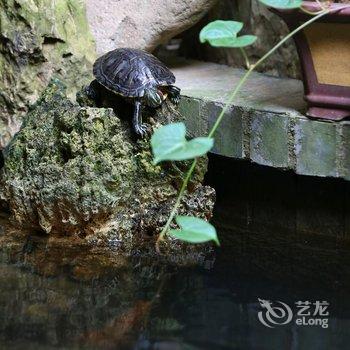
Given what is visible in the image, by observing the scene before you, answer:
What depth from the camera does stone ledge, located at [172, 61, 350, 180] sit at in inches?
147

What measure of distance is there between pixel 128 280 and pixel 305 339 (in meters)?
0.92

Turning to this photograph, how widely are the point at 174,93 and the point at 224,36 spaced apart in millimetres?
1514

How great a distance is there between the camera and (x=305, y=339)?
2.89m

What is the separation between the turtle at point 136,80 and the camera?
4061 mm

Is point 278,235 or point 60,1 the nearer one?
point 278,235

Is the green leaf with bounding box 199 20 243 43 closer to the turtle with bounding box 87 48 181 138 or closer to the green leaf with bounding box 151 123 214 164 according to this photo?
the green leaf with bounding box 151 123 214 164

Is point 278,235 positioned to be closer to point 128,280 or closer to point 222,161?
point 222,161

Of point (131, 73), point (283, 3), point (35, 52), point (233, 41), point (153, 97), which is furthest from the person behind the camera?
point (35, 52)

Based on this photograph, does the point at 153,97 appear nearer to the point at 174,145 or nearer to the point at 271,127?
the point at 271,127

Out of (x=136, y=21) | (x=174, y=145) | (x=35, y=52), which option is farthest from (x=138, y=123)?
(x=174, y=145)

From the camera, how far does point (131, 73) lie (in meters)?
4.14

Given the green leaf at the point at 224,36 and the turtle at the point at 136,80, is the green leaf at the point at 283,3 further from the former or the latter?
the turtle at the point at 136,80

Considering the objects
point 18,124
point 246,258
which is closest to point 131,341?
point 246,258

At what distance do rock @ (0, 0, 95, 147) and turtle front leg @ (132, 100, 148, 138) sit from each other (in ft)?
2.29
